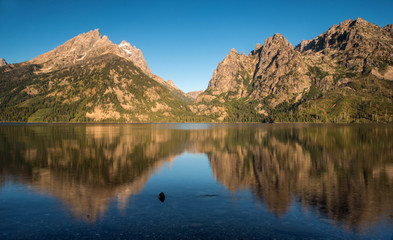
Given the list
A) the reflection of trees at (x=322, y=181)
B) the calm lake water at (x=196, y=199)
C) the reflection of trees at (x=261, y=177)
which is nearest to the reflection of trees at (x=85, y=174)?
the reflection of trees at (x=261, y=177)

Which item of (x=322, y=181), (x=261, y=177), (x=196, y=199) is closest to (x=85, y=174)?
(x=196, y=199)

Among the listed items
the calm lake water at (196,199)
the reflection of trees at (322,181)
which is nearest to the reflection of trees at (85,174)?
the calm lake water at (196,199)

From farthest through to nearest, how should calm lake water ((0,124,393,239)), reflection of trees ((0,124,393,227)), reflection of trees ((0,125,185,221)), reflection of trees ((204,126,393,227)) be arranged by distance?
reflection of trees ((0,125,185,221)), reflection of trees ((0,124,393,227)), reflection of trees ((204,126,393,227)), calm lake water ((0,124,393,239))

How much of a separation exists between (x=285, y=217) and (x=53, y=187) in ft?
110

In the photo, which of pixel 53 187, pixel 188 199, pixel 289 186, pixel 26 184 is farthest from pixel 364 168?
pixel 26 184

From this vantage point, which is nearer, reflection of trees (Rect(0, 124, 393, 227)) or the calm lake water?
the calm lake water

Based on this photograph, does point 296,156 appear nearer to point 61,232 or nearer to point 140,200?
point 140,200

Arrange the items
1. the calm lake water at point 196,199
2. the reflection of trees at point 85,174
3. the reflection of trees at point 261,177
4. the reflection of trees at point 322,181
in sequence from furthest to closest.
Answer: the reflection of trees at point 85,174
the reflection of trees at point 261,177
the reflection of trees at point 322,181
the calm lake water at point 196,199

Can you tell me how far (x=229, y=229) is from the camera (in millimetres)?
23297

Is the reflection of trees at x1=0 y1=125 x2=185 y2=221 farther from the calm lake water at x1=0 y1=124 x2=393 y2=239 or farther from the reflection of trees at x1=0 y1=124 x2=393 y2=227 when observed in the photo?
the calm lake water at x1=0 y1=124 x2=393 y2=239

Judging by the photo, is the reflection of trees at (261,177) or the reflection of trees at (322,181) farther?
the reflection of trees at (261,177)

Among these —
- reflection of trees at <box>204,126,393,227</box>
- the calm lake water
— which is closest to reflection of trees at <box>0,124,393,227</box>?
reflection of trees at <box>204,126,393,227</box>

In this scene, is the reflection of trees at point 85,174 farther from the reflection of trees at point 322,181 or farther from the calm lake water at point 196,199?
the reflection of trees at point 322,181

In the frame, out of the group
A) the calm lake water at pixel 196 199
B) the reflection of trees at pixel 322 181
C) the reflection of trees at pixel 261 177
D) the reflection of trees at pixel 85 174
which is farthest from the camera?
the reflection of trees at pixel 85 174
